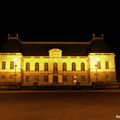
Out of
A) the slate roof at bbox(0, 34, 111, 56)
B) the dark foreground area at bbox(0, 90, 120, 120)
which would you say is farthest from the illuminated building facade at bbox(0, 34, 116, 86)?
the dark foreground area at bbox(0, 90, 120, 120)

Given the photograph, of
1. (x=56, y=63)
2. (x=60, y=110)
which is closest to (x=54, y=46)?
(x=56, y=63)

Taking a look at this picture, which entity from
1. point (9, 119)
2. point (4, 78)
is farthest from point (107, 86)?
point (9, 119)

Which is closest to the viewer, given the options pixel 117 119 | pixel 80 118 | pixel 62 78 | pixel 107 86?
pixel 117 119

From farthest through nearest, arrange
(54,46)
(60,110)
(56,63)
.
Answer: (54,46)
(56,63)
(60,110)

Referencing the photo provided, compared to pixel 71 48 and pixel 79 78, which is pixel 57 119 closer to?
pixel 79 78

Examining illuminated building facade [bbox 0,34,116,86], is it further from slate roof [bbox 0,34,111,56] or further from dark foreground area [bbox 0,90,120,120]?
dark foreground area [bbox 0,90,120,120]

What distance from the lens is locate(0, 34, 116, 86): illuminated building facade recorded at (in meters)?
59.9

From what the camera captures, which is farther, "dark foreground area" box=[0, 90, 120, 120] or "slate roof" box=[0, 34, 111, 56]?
"slate roof" box=[0, 34, 111, 56]

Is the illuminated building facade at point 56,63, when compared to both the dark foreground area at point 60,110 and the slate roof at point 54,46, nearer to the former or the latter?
the slate roof at point 54,46

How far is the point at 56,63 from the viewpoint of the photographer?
63.8 metres

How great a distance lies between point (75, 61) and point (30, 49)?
12.0 meters

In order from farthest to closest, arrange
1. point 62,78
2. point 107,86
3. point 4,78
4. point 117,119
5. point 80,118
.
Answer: point 62,78, point 4,78, point 107,86, point 80,118, point 117,119

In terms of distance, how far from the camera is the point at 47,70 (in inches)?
2485

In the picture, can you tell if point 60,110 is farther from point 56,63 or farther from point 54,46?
point 54,46
